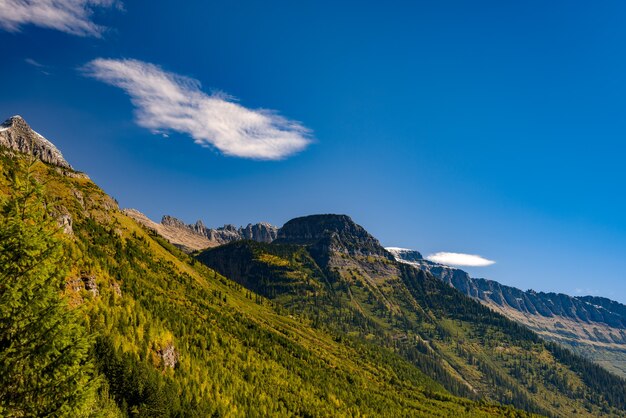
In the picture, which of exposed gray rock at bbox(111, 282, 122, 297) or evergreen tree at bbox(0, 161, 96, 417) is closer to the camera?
evergreen tree at bbox(0, 161, 96, 417)

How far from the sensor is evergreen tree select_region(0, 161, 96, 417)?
25.1m

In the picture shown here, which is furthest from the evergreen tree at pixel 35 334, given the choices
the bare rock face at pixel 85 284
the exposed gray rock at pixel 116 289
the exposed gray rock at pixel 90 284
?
the exposed gray rock at pixel 116 289

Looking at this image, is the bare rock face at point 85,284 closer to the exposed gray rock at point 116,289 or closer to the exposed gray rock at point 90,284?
the exposed gray rock at point 90,284

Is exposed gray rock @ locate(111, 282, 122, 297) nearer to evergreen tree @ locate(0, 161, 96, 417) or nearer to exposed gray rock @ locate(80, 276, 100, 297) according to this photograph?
exposed gray rock @ locate(80, 276, 100, 297)

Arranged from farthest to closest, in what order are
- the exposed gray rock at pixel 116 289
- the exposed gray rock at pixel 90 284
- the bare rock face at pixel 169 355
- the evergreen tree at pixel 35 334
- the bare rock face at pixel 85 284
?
1. the exposed gray rock at pixel 116 289
2. the bare rock face at pixel 169 355
3. the exposed gray rock at pixel 90 284
4. the bare rock face at pixel 85 284
5. the evergreen tree at pixel 35 334

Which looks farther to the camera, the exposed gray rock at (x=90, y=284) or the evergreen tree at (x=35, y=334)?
the exposed gray rock at (x=90, y=284)

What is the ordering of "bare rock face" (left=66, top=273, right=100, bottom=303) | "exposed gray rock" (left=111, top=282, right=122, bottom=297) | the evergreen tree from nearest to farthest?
the evergreen tree
"bare rock face" (left=66, top=273, right=100, bottom=303)
"exposed gray rock" (left=111, top=282, right=122, bottom=297)

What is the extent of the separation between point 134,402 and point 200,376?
7561cm

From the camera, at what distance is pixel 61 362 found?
87.4ft

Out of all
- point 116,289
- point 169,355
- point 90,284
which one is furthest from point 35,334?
point 116,289

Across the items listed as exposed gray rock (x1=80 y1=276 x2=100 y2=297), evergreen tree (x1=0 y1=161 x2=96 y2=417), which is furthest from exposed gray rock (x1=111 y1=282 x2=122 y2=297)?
evergreen tree (x1=0 y1=161 x2=96 y2=417)

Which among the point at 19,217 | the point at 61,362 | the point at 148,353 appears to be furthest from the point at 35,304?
the point at 148,353

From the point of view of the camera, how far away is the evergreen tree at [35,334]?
25141mm

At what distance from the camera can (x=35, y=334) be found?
84.5 ft
